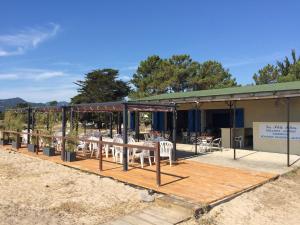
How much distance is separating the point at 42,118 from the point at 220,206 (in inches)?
497

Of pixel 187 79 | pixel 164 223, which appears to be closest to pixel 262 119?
pixel 164 223

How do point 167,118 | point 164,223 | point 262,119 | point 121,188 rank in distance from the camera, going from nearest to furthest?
1. point 164,223
2. point 121,188
3. point 262,119
4. point 167,118

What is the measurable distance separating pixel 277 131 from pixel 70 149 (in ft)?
25.3

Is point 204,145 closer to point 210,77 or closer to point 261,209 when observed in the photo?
point 261,209

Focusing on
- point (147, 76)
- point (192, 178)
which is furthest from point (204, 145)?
point (147, 76)

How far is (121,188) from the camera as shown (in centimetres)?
701

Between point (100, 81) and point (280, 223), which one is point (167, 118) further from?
point (100, 81)

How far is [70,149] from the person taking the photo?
10.5 meters

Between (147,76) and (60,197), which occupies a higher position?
(147,76)

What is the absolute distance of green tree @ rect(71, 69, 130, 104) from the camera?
38.3 meters

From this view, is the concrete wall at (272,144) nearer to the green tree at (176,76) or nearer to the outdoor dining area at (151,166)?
the outdoor dining area at (151,166)

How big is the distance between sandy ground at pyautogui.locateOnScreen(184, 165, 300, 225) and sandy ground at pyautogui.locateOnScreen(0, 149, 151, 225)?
1.47 m

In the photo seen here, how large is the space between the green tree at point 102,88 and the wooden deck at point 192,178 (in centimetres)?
2884

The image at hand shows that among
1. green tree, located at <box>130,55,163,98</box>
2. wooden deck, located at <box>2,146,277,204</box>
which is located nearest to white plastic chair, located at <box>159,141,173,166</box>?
wooden deck, located at <box>2,146,277,204</box>
